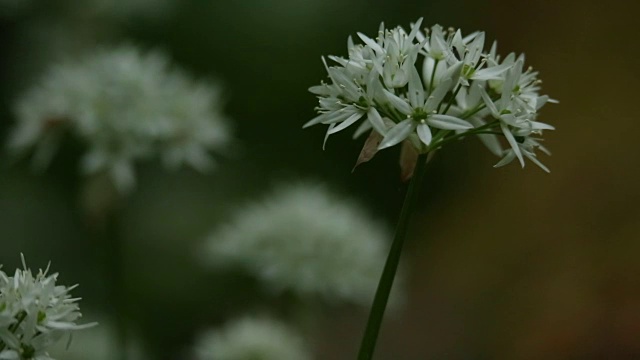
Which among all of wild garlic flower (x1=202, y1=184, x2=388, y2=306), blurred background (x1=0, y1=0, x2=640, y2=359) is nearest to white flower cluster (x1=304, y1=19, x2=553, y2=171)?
wild garlic flower (x1=202, y1=184, x2=388, y2=306)

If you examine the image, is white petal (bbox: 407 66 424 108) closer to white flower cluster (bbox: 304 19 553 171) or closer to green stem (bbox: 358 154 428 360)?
white flower cluster (bbox: 304 19 553 171)

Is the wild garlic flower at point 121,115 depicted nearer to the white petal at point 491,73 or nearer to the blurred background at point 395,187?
the white petal at point 491,73

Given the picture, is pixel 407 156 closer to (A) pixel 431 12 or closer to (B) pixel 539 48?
(A) pixel 431 12

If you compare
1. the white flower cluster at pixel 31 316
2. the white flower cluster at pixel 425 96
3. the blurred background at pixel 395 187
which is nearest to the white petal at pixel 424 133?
the white flower cluster at pixel 425 96

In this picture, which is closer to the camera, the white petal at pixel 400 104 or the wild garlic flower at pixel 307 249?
the white petal at pixel 400 104

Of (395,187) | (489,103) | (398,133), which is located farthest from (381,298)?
(395,187)

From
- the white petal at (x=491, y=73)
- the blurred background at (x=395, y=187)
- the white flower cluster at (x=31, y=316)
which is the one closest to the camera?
the white flower cluster at (x=31, y=316)
